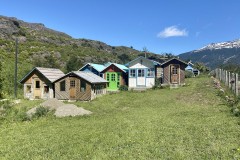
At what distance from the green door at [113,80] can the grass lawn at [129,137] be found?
21.6m

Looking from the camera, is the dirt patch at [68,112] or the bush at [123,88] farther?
the bush at [123,88]

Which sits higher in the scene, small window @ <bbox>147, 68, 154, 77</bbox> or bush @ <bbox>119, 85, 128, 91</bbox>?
small window @ <bbox>147, 68, 154, 77</bbox>

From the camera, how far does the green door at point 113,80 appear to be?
3994 cm

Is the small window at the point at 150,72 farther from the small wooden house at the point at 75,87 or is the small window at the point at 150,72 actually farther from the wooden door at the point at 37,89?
the wooden door at the point at 37,89

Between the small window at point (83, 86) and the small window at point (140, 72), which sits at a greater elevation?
the small window at point (140, 72)

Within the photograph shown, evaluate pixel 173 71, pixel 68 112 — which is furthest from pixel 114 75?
pixel 68 112

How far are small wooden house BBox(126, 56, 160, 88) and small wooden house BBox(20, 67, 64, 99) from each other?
39.2 feet

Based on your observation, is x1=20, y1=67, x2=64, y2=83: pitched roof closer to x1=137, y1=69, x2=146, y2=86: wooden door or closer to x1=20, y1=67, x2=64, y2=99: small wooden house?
x1=20, y1=67, x2=64, y2=99: small wooden house

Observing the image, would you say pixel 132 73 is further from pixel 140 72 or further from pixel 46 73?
pixel 46 73

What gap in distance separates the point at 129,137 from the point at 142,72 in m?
27.3

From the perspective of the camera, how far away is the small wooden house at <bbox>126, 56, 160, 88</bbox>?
38812 mm

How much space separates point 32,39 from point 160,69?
6286 cm

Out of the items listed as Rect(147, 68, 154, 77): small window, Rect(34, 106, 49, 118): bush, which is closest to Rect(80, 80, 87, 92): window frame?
Rect(34, 106, 49, 118): bush

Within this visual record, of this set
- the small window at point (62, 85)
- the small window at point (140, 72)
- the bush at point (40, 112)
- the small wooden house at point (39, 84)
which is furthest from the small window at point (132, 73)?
the bush at point (40, 112)
